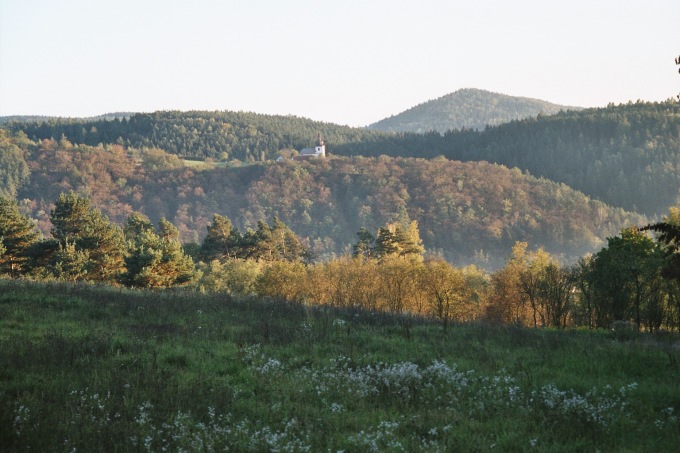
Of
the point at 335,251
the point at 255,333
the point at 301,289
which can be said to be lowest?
the point at 335,251

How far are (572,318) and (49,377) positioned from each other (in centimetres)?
3873

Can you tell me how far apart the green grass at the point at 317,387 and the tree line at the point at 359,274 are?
618 inches

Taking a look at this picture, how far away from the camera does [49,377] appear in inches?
415

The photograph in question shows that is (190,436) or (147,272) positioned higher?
(190,436)

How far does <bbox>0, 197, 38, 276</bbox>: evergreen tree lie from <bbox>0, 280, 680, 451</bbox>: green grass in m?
→ 40.4

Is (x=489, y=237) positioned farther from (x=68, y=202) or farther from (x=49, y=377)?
(x=49, y=377)

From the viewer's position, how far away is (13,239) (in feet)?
173

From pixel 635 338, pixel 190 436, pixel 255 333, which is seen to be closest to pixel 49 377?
pixel 190 436

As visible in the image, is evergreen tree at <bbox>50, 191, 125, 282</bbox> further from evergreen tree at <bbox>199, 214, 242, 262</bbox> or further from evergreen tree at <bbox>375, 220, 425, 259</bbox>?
evergreen tree at <bbox>375, 220, 425, 259</bbox>

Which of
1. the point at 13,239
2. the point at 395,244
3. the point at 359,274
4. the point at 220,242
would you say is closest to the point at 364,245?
the point at 395,244

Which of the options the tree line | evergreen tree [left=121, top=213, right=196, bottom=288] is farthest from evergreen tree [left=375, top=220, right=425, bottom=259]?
evergreen tree [left=121, top=213, right=196, bottom=288]

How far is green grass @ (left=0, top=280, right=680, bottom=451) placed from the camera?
8203 millimetres

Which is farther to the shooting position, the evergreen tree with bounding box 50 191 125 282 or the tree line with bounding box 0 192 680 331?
the evergreen tree with bounding box 50 191 125 282

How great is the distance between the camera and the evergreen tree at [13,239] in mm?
52031
